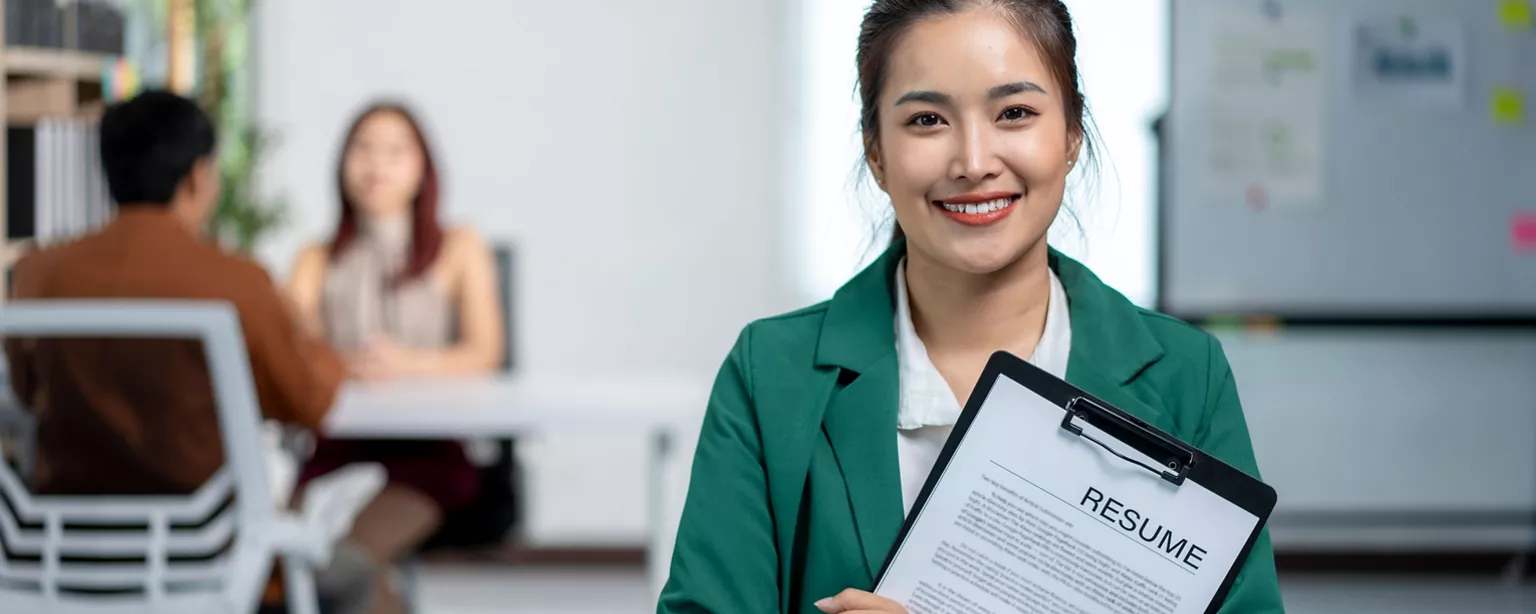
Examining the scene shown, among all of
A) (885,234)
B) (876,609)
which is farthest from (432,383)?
(876,609)

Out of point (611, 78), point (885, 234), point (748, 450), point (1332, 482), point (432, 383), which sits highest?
point (611, 78)

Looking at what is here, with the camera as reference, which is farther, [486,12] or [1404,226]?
[486,12]

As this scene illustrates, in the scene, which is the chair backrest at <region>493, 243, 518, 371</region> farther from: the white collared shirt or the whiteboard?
the white collared shirt

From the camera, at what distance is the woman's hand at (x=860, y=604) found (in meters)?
0.82

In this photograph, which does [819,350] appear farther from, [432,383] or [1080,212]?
[432,383]

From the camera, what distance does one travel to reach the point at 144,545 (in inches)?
65.7

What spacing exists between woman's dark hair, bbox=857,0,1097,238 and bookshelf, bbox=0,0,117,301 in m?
2.50

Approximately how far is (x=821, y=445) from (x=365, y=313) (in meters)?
2.17

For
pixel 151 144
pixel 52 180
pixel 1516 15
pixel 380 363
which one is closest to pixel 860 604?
pixel 151 144

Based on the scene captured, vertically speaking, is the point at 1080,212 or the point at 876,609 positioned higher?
the point at 1080,212

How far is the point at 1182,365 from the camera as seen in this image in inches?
35.3

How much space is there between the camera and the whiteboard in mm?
3742

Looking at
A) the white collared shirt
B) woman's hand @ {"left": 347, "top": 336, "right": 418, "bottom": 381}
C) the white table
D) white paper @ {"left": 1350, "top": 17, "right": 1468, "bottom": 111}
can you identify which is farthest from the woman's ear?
white paper @ {"left": 1350, "top": 17, "right": 1468, "bottom": 111}

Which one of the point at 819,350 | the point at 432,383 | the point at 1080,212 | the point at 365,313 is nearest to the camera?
the point at 819,350
